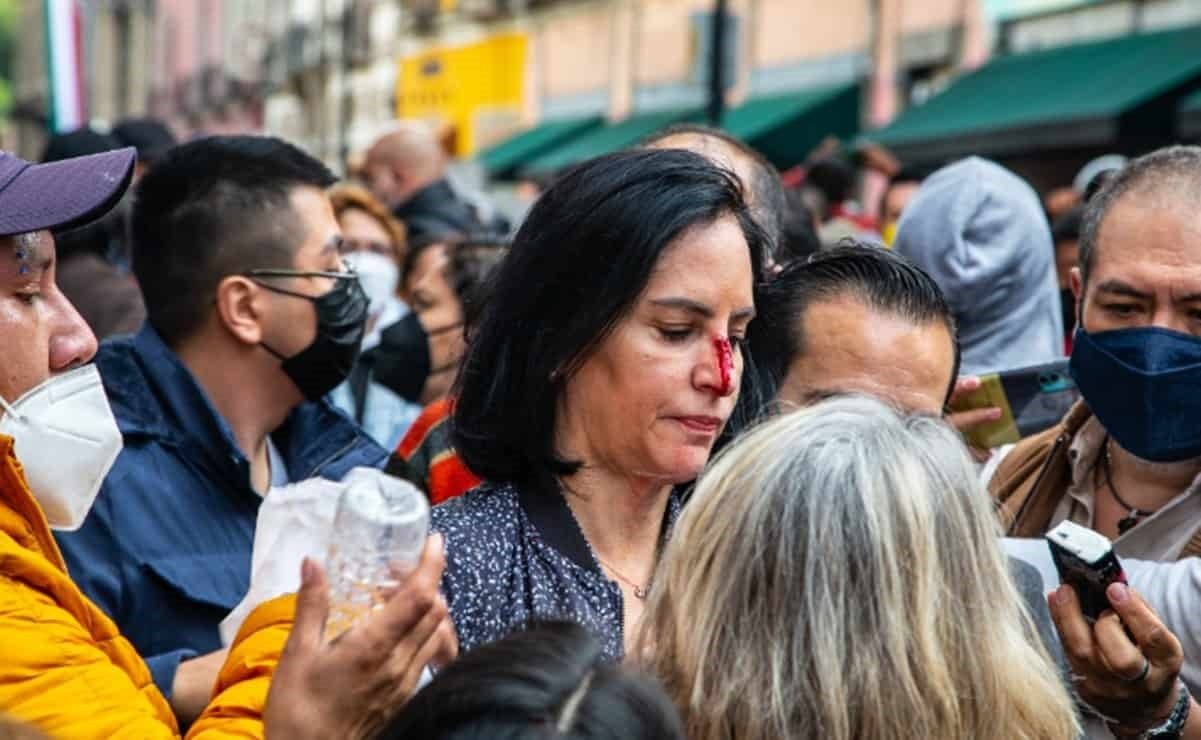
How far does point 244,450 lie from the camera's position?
15.3 ft

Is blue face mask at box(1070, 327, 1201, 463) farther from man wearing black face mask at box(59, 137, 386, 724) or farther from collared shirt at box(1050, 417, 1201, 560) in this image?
man wearing black face mask at box(59, 137, 386, 724)

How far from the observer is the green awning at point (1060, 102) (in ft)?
47.1

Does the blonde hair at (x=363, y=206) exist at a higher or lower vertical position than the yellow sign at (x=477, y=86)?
higher

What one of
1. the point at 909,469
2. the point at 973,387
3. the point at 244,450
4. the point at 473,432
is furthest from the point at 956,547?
the point at 244,450

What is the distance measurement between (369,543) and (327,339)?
248 cm

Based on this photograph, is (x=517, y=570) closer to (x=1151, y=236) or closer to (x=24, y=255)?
(x=24, y=255)

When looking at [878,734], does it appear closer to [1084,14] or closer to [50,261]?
[50,261]

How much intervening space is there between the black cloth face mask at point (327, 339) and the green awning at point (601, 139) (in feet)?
63.8

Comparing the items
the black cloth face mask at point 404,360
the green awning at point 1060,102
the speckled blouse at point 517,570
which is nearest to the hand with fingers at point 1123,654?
the speckled blouse at point 517,570

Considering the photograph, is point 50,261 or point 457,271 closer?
point 50,261

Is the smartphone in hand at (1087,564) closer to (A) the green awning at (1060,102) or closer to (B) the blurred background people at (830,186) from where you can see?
(B) the blurred background people at (830,186)

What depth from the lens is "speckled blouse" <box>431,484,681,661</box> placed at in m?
2.96

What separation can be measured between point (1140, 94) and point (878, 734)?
12332 mm

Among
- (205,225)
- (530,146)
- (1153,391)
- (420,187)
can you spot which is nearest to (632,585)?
(1153,391)
